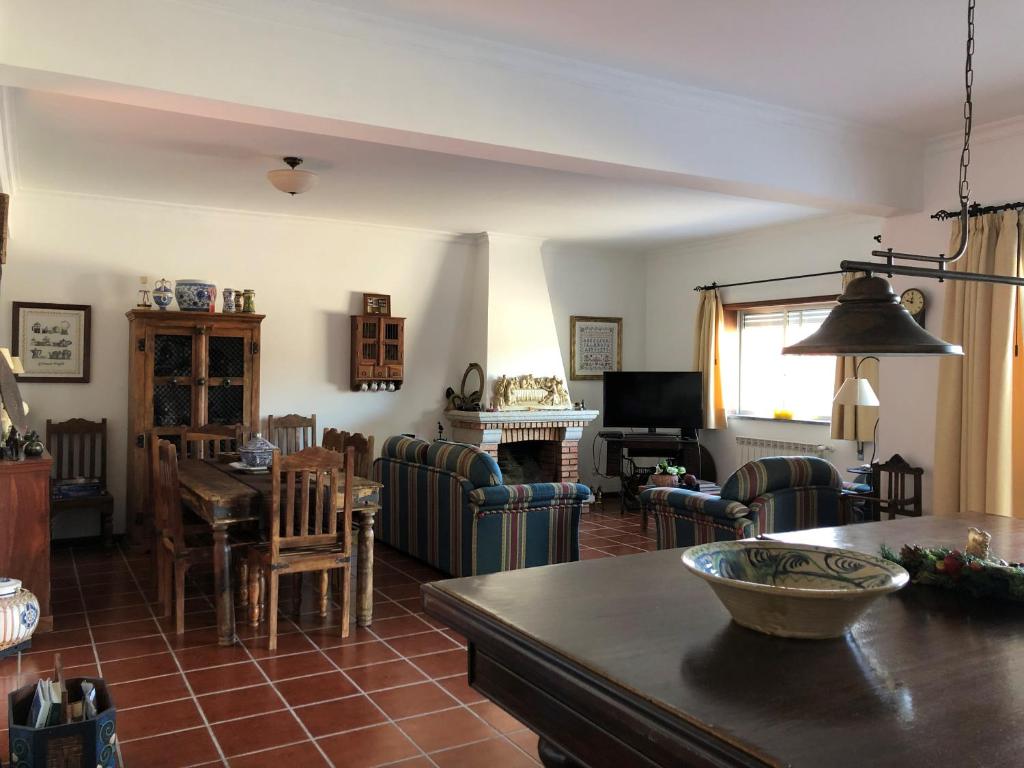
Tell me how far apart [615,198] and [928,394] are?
8.33 ft

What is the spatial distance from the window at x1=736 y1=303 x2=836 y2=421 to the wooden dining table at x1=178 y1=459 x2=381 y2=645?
163 inches

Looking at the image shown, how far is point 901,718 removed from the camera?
122 centimetres

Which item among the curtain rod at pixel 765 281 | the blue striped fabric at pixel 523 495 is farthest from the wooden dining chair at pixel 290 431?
the curtain rod at pixel 765 281

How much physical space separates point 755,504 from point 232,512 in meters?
2.72

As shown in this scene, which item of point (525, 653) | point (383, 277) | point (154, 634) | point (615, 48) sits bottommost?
point (154, 634)

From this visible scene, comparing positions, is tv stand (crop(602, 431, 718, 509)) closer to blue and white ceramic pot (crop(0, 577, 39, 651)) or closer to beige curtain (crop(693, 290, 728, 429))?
beige curtain (crop(693, 290, 728, 429))

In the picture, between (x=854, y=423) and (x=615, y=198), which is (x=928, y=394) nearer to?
(x=854, y=423)

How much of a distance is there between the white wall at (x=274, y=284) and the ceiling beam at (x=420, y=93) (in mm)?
3630

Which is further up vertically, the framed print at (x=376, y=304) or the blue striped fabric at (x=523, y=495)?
the framed print at (x=376, y=304)

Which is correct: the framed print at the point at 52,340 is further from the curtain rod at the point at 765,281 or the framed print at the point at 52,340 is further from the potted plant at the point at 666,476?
the curtain rod at the point at 765,281

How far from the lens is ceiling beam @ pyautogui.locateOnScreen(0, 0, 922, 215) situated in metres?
2.92

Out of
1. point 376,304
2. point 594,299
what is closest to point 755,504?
point 376,304

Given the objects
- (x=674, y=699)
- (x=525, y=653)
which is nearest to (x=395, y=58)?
(x=525, y=653)

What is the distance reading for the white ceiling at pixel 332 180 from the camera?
15.0 feet
